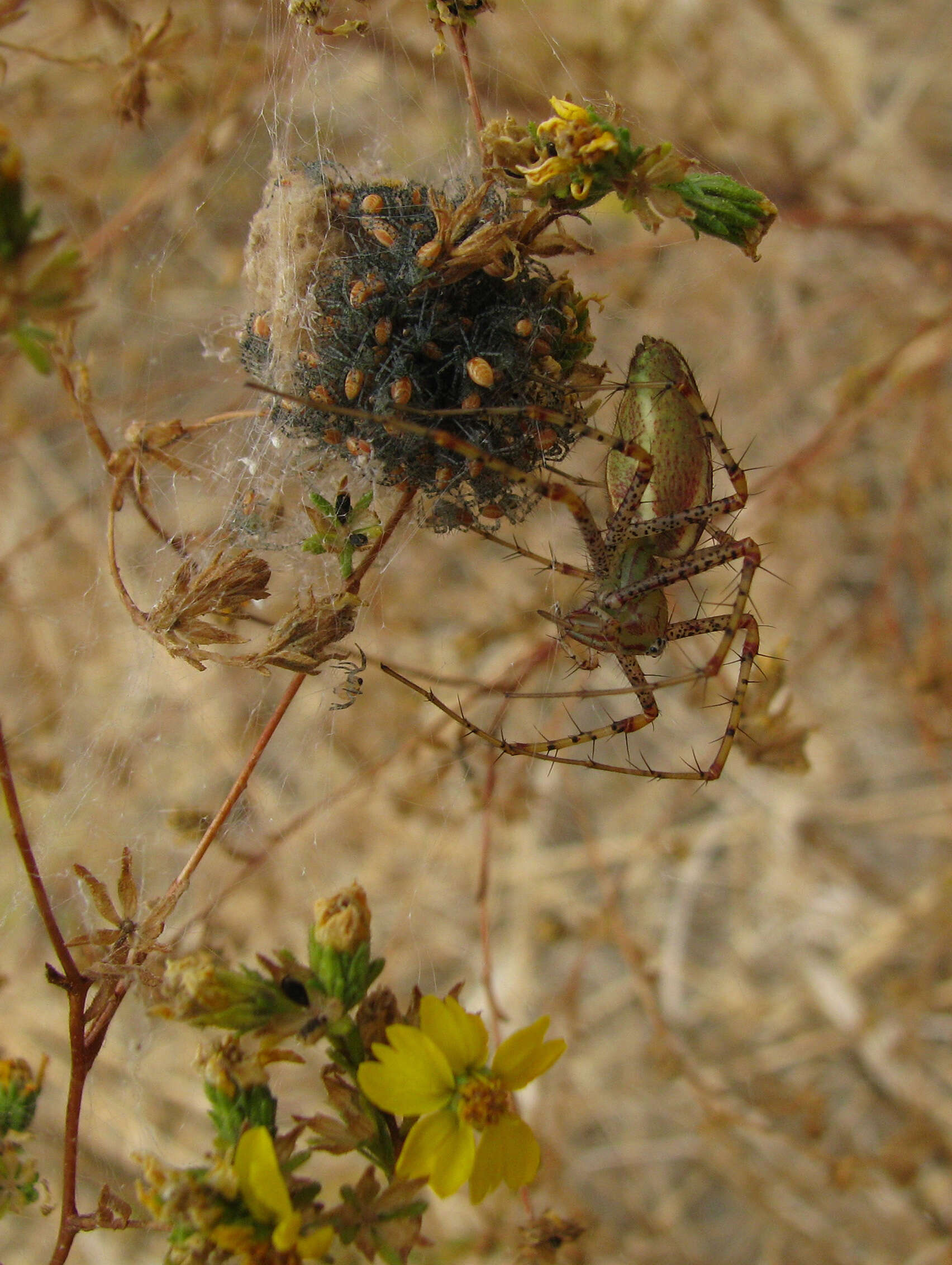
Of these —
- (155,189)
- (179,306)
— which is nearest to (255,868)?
(155,189)

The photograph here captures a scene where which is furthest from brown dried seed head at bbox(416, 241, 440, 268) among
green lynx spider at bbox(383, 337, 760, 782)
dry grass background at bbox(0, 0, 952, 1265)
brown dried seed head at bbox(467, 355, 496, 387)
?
dry grass background at bbox(0, 0, 952, 1265)

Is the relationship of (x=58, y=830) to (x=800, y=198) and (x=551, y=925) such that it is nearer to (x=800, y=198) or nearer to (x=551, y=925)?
(x=551, y=925)

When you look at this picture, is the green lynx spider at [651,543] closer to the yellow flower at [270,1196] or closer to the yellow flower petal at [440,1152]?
the yellow flower petal at [440,1152]

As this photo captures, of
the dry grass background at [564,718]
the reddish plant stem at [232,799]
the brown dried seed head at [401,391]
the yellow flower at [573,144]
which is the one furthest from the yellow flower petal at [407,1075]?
the yellow flower at [573,144]

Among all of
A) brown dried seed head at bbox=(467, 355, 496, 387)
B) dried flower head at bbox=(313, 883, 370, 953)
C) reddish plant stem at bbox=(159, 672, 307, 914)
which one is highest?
brown dried seed head at bbox=(467, 355, 496, 387)

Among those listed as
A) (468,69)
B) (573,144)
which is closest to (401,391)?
(573,144)

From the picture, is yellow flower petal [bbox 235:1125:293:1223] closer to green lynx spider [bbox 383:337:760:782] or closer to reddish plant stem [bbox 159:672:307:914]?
reddish plant stem [bbox 159:672:307:914]

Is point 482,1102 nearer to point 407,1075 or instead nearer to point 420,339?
point 407,1075
